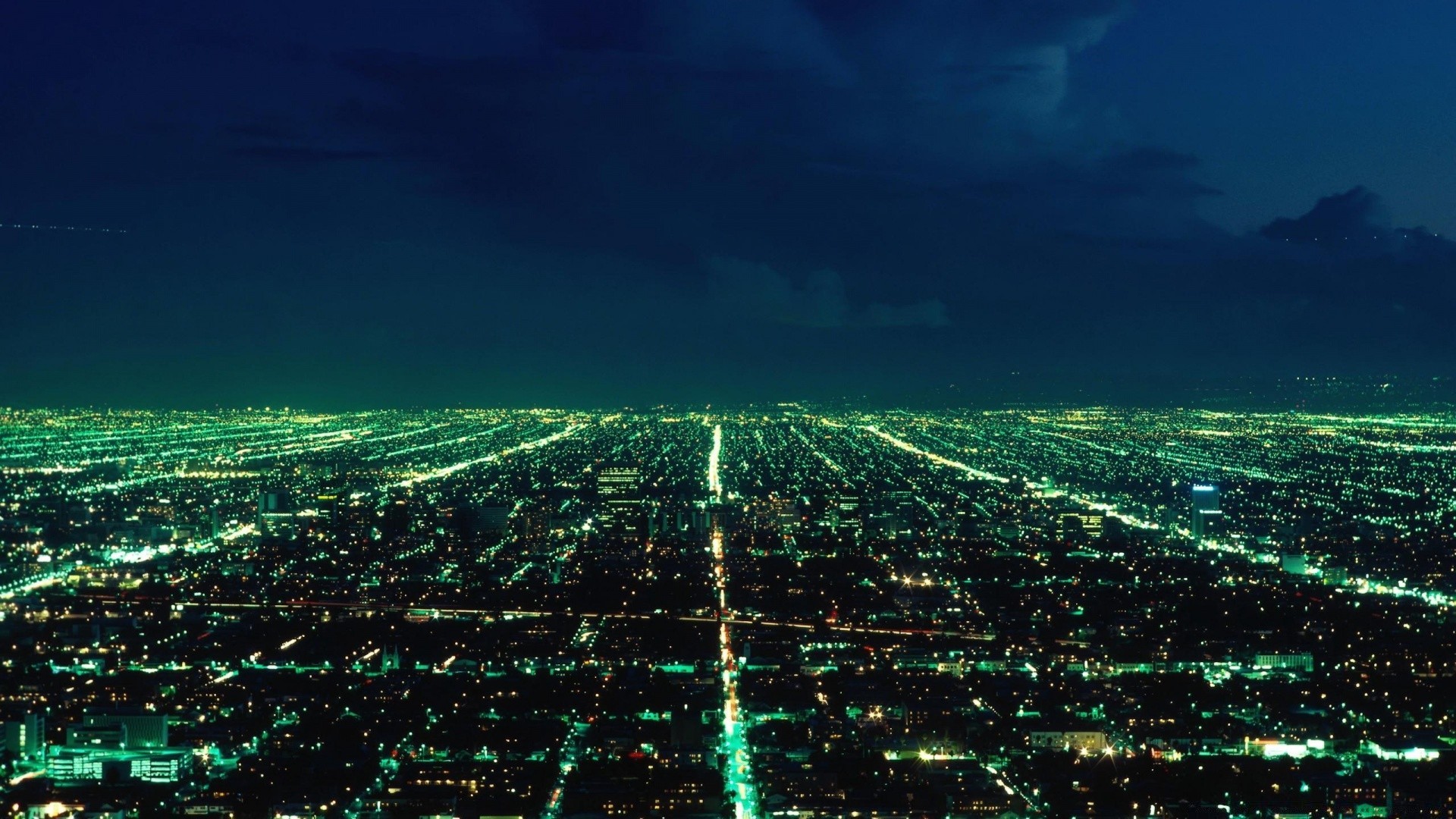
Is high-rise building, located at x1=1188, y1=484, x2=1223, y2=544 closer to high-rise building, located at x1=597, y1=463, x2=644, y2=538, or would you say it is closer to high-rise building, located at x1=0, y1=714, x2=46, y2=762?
high-rise building, located at x1=597, y1=463, x2=644, y2=538

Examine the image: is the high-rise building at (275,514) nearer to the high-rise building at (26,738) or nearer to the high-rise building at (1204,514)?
the high-rise building at (26,738)

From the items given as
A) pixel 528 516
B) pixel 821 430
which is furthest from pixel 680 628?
pixel 821 430

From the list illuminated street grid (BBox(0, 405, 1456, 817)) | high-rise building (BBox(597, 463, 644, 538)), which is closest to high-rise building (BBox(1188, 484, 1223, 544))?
illuminated street grid (BBox(0, 405, 1456, 817))

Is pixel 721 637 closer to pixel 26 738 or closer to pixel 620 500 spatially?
pixel 26 738

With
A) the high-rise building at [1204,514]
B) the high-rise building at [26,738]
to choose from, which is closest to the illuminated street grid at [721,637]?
the high-rise building at [26,738]

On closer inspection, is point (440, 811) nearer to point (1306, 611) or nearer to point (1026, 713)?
point (1026, 713)

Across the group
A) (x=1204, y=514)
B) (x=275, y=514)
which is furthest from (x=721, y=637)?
(x=1204, y=514)
